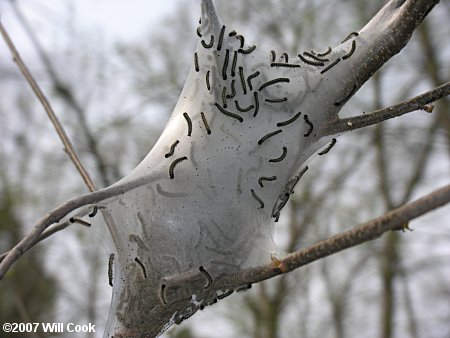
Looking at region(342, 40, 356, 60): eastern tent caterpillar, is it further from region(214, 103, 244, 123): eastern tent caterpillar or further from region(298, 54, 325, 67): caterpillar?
region(214, 103, 244, 123): eastern tent caterpillar

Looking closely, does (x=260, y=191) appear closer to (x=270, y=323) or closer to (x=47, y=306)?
(x=270, y=323)

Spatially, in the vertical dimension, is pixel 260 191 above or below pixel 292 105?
below

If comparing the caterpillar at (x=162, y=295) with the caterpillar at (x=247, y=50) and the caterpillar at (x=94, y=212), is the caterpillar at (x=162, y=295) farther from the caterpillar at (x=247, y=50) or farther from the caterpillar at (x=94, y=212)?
the caterpillar at (x=247, y=50)

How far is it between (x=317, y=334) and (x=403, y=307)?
3491mm

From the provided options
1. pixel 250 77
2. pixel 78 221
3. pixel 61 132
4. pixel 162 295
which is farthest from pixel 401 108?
pixel 61 132

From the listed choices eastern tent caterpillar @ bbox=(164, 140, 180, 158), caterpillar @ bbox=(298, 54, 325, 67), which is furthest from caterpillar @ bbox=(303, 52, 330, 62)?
eastern tent caterpillar @ bbox=(164, 140, 180, 158)

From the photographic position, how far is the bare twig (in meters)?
0.99

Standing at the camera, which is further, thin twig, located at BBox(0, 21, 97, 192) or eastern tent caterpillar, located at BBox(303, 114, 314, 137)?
thin twig, located at BBox(0, 21, 97, 192)

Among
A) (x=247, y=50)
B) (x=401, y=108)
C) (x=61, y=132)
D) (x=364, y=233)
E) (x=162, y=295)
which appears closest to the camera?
(x=364, y=233)

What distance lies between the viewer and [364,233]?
1107mm

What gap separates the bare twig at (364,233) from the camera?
0.99 m

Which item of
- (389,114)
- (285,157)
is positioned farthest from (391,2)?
(285,157)

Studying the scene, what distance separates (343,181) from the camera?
41.1ft

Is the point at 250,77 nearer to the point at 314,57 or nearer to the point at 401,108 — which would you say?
the point at 314,57
